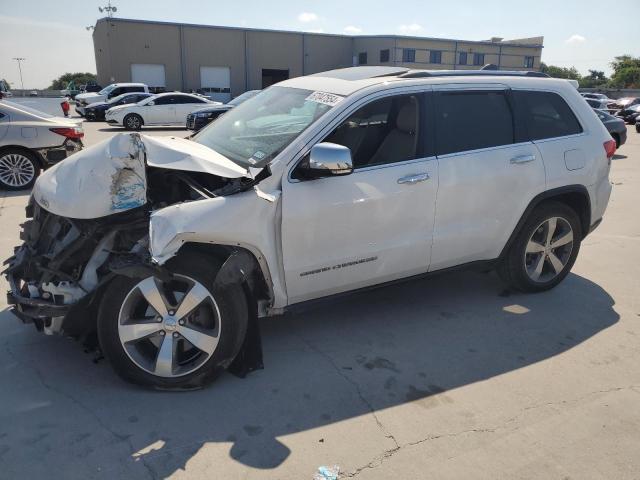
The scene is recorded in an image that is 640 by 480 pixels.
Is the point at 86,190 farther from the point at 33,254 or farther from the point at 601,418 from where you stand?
the point at 601,418

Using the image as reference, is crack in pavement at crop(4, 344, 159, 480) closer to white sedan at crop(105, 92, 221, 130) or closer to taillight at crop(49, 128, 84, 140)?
taillight at crop(49, 128, 84, 140)

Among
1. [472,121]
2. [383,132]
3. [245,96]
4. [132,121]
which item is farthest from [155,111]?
[472,121]

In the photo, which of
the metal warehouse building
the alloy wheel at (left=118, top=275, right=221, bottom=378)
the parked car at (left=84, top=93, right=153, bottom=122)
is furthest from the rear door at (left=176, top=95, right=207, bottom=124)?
the metal warehouse building

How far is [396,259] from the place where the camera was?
3.72 metres

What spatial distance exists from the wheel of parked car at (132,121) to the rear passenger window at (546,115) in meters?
19.0

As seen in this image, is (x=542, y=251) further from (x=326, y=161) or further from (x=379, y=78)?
(x=326, y=161)

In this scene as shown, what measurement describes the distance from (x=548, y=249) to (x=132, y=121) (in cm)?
1930

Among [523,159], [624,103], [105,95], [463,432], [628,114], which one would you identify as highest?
[105,95]

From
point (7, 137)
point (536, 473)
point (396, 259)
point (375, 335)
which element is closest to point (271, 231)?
point (396, 259)

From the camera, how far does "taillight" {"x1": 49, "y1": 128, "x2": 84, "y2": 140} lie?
8.82m

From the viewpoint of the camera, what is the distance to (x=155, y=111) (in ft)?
68.7

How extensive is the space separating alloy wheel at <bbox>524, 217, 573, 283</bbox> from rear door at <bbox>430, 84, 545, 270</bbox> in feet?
1.44

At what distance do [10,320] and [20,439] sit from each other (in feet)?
5.06

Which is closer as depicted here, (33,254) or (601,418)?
(601,418)
